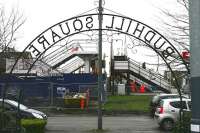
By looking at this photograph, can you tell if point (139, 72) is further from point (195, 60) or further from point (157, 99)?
point (195, 60)

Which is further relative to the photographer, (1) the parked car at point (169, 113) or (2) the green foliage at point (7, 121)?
(1) the parked car at point (169, 113)

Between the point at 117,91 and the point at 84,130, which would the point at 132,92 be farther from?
the point at 84,130

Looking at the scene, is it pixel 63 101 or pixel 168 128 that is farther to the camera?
pixel 63 101

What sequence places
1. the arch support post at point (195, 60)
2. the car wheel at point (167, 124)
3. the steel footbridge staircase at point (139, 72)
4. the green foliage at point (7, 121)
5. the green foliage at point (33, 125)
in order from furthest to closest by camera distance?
1. the steel footbridge staircase at point (139, 72)
2. the car wheel at point (167, 124)
3. the green foliage at point (33, 125)
4. the green foliage at point (7, 121)
5. the arch support post at point (195, 60)

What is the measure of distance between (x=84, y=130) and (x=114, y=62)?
30.6 m

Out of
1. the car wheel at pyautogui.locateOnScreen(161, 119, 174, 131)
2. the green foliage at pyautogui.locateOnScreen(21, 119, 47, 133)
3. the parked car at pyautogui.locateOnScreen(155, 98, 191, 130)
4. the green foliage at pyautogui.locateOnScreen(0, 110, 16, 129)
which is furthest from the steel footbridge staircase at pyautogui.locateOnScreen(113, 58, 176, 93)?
the green foliage at pyautogui.locateOnScreen(0, 110, 16, 129)

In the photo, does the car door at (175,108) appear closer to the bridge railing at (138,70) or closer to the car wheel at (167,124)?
the car wheel at (167,124)

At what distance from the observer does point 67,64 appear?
6312cm

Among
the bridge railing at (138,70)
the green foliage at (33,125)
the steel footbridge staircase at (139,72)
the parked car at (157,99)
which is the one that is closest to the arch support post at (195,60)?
the green foliage at (33,125)

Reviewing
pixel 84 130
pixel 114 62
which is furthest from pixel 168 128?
pixel 114 62

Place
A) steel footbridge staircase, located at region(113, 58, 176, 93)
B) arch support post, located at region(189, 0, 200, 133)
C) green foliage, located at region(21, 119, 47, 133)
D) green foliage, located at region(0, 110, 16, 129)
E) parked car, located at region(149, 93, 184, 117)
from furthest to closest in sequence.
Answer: steel footbridge staircase, located at region(113, 58, 176, 93)
parked car, located at region(149, 93, 184, 117)
green foliage, located at region(21, 119, 47, 133)
green foliage, located at region(0, 110, 16, 129)
arch support post, located at region(189, 0, 200, 133)

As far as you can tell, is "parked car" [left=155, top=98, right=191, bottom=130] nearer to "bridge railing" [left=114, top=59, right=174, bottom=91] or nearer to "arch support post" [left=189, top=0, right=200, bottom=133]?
"arch support post" [left=189, top=0, right=200, bottom=133]

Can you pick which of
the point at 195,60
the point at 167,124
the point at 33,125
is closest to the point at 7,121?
the point at 33,125

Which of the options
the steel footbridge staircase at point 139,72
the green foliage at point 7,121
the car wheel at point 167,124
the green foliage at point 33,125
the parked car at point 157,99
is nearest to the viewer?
the green foliage at point 7,121
